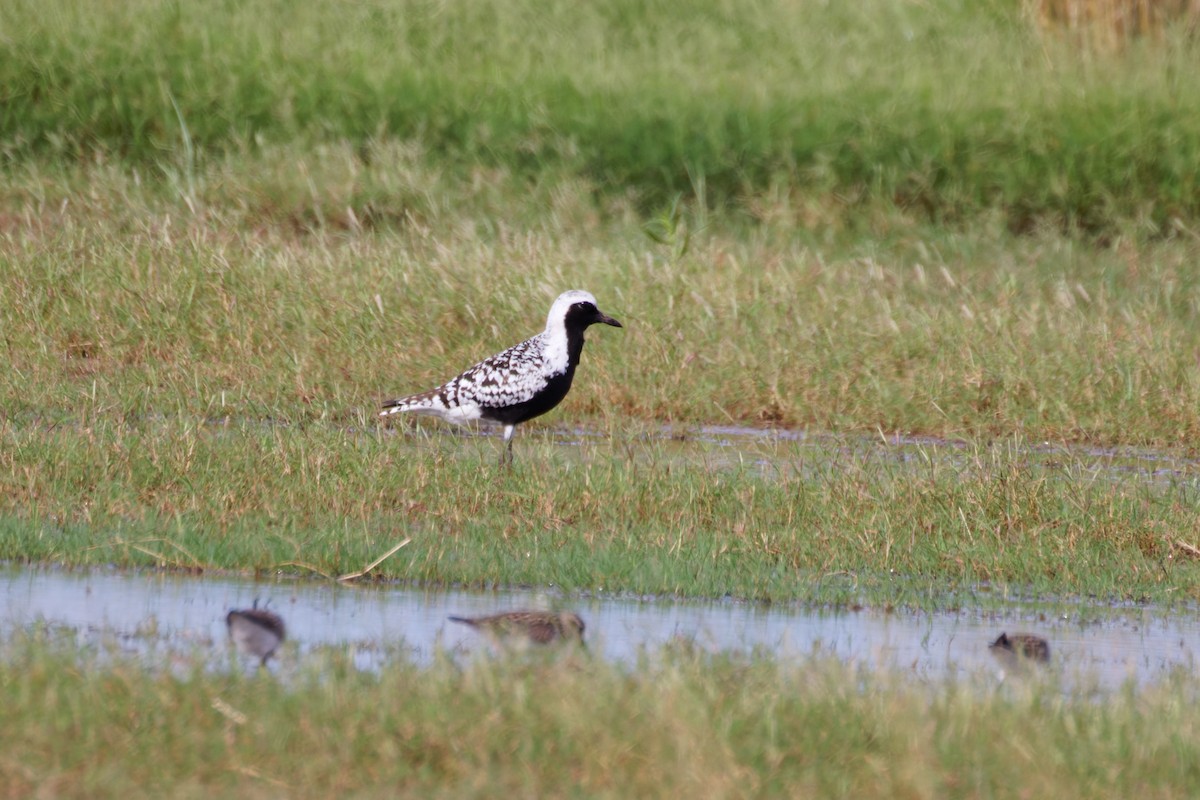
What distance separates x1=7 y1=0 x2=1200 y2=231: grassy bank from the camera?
744 inches

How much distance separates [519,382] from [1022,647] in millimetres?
4838

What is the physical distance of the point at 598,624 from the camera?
22.8ft

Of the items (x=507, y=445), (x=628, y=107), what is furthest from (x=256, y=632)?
(x=628, y=107)

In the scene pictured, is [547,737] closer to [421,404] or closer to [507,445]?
[507,445]

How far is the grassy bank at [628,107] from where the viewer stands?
1891cm

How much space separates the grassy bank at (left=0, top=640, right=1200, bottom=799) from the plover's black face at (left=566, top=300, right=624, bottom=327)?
18.0ft

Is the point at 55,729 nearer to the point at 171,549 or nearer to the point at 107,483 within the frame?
the point at 171,549

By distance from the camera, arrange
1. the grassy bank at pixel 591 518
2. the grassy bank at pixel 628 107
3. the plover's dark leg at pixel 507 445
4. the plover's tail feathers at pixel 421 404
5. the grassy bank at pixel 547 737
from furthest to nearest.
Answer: the grassy bank at pixel 628 107, the plover's tail feathers at pixel 421 404, the plover's dark leg at pixel 507 445, the grassy bank at pixel 591 518, the grassy bank at pixel 547 737

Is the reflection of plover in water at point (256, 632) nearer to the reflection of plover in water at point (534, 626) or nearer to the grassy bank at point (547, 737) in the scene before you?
the grassy bank at point (547, 737)

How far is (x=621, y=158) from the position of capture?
19.3m

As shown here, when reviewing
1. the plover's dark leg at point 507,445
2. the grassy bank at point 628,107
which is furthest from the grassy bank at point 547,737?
the grassy bank at point 628,107

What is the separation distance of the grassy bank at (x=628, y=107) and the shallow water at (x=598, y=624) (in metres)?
10.6

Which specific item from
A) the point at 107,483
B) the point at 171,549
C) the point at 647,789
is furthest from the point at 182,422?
the point at 647,789

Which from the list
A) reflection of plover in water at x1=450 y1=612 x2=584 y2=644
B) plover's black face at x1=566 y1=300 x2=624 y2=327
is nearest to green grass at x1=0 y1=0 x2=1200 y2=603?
plover's black face at x1=566 y1=300 x2=624 y2=327
